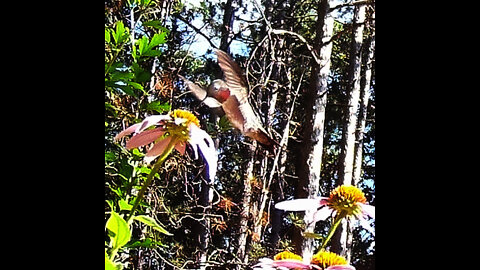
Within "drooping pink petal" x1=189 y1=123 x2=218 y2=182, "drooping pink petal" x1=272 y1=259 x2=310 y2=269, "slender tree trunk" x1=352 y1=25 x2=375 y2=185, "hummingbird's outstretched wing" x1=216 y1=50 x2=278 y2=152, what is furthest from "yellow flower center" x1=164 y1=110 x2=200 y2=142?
"slender tree trunk" x1=352 y1=25 x2=375 y2=185

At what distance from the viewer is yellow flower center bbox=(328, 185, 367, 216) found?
0.39m

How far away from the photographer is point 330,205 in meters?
0.41

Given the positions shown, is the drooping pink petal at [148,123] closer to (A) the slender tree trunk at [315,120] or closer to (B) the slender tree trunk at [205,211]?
(A) the slender tree trunk at [315,120]

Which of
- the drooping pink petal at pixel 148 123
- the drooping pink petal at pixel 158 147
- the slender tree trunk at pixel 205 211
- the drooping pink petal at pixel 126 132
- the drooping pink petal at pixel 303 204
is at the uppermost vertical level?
the drooping pink petal at pixel 148 123

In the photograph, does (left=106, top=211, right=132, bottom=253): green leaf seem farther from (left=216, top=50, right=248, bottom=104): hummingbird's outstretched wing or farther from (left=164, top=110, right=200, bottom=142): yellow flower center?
(left=216, top=50, right=248, bottom=104): hummingbird's outstretched wing

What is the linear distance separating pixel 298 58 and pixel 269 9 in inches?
4.9

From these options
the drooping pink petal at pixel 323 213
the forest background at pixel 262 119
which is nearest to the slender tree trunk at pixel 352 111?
the forest background at pixel 262 119

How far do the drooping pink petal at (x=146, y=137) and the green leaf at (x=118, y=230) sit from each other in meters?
0.07

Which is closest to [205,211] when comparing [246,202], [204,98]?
[246,202]

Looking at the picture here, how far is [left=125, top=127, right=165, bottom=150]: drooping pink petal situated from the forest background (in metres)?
0.49

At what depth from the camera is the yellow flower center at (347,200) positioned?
1.30 feet
